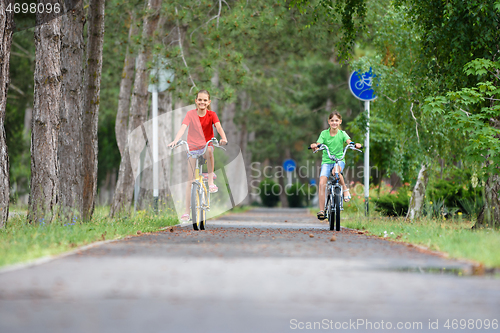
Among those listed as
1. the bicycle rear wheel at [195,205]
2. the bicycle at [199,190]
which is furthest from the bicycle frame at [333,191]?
the bicycle rear wheel at [195,205]

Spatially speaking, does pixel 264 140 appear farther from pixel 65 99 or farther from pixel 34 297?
pixel 34 297

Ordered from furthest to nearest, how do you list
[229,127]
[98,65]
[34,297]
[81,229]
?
[229,127] → [98,65] → [81,229] → [34,297]

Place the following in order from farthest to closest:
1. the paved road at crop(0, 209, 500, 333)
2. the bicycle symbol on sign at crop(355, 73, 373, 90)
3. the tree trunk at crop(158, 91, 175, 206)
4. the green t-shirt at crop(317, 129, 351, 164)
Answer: the tree trunk at crop(158, 91, 175, 206)
the bicycle symbol on sign at crop(355, 73, 373, 90)
the green t-shirt at crop(317, 129, 351, 164)
the paved road at crop(0, 209, 500, 333)

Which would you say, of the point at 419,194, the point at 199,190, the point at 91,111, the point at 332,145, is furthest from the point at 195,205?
the point at 419,194

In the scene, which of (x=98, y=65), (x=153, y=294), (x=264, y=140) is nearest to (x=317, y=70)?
(x=264, y=140)

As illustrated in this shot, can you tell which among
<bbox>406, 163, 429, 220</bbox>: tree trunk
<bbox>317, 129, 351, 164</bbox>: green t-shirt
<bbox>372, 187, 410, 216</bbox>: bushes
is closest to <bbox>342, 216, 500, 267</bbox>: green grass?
<bbox>317, 129, 351, 164</bbox>: green t-shirt

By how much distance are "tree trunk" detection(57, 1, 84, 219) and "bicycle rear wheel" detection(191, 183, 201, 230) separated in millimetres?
2401

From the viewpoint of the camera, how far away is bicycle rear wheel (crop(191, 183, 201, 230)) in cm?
1214

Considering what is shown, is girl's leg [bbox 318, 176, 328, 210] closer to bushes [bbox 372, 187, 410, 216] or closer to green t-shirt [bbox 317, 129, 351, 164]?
green t-shirt [bbox 317, 129, 351, 164]

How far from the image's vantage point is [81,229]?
36.1 ft

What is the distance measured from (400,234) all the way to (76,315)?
24.5 ft

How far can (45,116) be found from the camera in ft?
40.5

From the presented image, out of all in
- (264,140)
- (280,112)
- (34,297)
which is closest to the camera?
(34,297)

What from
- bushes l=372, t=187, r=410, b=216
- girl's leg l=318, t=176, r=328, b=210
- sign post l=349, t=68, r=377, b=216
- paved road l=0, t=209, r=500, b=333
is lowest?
paved road l=0, t=209, r=500, b=333
